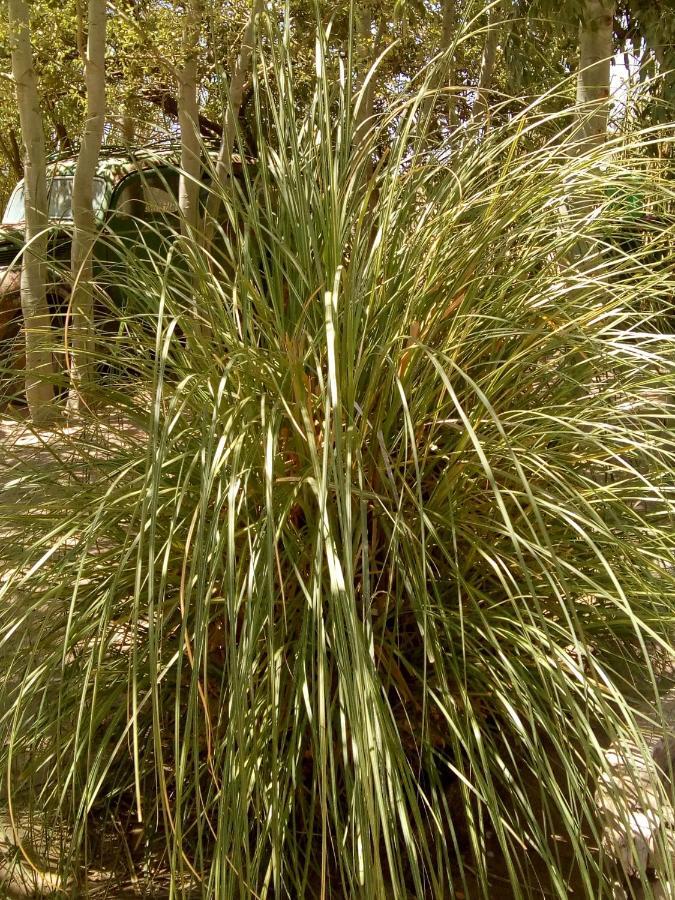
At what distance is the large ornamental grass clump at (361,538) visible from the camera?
68.8 inches

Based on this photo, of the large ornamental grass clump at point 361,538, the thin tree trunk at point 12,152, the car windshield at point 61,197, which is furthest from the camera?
the thin tree trunk at point 12,152

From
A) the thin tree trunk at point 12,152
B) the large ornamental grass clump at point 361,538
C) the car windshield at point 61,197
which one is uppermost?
the thin tree trunk at point 12,152

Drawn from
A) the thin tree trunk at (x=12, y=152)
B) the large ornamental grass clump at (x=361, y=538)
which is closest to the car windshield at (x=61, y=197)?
the thin tree trunk at (x=12, y=152)

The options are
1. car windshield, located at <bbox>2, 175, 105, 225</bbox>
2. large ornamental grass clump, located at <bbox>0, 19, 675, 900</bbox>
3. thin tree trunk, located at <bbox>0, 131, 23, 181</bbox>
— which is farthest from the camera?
thin tree trunk, located at <bbox>0, 131, 23, 181</bbox>

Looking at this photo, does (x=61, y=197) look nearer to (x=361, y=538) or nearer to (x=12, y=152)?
(x=12, y=152)

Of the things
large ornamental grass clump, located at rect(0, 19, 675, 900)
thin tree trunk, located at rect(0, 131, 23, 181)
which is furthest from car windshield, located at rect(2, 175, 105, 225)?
large ornamental grass clump, located at rect(0, 19, 675, 900)

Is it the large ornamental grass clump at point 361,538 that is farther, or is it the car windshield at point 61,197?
the car windshield at point 61,197

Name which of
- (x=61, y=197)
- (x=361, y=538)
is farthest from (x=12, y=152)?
(x=361, y=538)

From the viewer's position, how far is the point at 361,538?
1.85 metres

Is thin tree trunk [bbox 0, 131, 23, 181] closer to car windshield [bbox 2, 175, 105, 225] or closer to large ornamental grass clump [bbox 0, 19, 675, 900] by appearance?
→ car windshield [bbox 2, 175, 105, 225]

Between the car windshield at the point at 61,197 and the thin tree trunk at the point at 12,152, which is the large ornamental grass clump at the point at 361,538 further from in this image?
the thin tree trunk at the point at 12,152

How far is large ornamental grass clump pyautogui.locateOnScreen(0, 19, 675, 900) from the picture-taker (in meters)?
1.75

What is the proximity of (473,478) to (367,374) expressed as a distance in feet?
1.06

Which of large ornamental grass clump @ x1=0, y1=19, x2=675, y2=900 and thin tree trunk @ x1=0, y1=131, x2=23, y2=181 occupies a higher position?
thin tree trunk @ x1=0, y1=131, x2=23, y2=181
